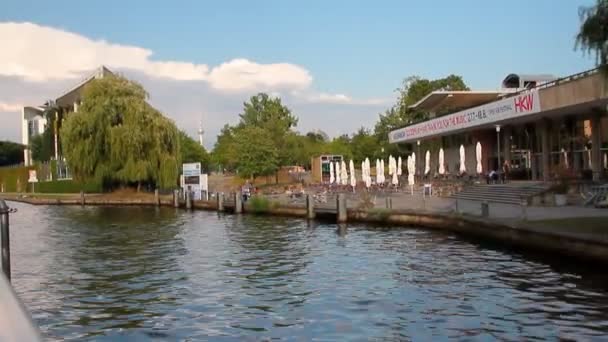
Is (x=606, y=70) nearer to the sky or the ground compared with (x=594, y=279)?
nearer to the sky

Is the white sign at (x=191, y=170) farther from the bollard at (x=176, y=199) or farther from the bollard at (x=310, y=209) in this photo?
the bollard at (x=310, y=209)

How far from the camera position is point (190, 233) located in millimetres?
32094

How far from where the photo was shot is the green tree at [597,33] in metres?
18.6

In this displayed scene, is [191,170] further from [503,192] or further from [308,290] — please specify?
[308,290]

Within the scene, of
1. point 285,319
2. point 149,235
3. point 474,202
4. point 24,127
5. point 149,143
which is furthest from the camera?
point 24,127

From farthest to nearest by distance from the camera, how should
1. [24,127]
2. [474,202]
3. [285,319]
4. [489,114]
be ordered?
[24,127]
[489,114]
[474,202]
[285,319]

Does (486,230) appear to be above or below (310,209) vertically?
below

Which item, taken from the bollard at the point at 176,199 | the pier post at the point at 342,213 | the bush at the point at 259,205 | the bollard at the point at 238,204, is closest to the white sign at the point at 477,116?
the pier post at the point at 342,213

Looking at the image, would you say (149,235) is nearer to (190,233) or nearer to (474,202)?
(190,233)

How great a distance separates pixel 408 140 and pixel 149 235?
33690mm

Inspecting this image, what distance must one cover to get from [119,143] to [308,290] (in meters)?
45.1

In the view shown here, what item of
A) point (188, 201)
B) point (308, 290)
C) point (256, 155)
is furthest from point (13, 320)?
point (256, 155)

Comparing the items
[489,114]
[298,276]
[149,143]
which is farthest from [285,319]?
[149,143]

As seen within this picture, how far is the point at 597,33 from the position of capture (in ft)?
61.0
